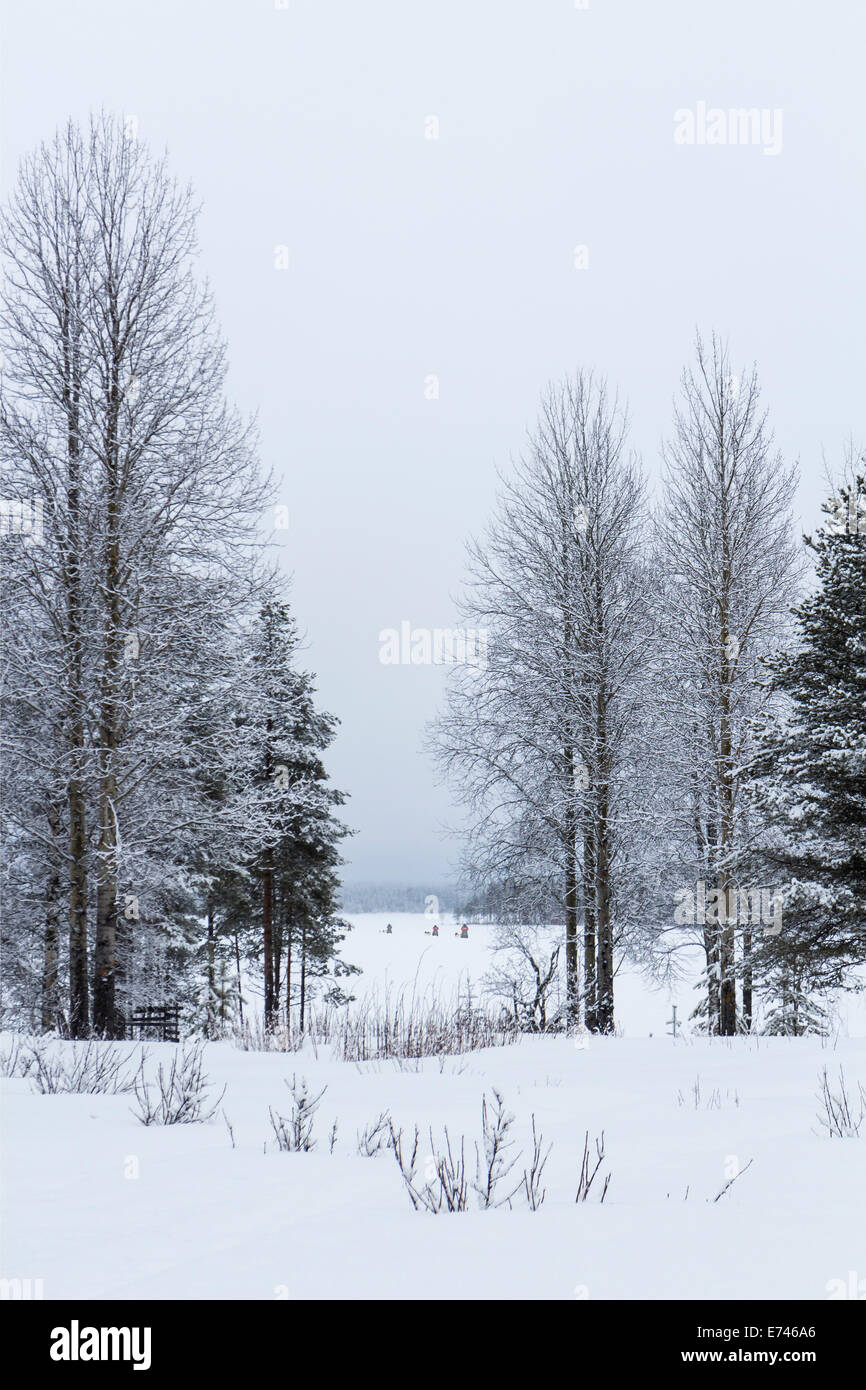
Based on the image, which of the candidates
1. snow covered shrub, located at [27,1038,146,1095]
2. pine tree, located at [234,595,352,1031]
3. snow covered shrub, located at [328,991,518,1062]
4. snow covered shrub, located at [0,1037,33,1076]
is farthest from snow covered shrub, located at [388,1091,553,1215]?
pine tree, located at [234,595,352,1031]

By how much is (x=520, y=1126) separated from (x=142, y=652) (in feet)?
28.0

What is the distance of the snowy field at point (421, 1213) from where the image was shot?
269cm

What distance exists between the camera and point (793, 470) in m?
17.8

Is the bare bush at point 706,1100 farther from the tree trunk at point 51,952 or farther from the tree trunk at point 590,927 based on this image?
the tree trunk at point 51,952

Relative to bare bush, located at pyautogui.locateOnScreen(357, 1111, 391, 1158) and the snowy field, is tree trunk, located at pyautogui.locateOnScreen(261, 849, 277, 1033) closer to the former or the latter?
the snowy field

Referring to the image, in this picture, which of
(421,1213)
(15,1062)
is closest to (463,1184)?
(421,1213)

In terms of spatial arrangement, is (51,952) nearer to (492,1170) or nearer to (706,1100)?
(706,1100)

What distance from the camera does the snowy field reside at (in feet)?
8.83

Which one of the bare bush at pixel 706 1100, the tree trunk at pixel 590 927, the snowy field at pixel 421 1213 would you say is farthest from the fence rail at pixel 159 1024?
the bare bush at pixel 706 1100

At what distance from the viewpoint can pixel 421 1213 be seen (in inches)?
133

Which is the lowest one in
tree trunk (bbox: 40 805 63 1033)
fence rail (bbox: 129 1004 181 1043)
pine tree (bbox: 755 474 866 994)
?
fence rail (bbox: 129 1004 181 1043)
